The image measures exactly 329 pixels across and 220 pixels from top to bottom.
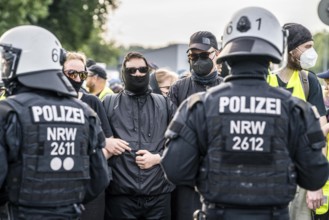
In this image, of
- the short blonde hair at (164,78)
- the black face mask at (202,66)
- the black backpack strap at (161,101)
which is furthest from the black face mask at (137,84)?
the short blonde hair at (164,78)

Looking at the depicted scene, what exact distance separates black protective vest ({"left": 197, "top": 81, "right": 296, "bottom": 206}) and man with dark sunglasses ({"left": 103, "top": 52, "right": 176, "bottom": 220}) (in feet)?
6.86

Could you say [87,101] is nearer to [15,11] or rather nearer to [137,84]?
[137,84]

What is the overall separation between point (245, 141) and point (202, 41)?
276cm

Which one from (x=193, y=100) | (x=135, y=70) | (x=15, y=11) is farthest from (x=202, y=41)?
(x=15, y=11)

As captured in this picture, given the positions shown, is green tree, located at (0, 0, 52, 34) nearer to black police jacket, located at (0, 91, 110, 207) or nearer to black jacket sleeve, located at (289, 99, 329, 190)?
black police jacket, located at (0, 91, 110, 207)

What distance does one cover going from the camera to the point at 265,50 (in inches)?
210

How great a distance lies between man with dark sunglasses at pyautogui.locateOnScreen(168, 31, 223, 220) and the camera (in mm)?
7680

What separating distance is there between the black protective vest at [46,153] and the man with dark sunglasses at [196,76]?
7.53 feet

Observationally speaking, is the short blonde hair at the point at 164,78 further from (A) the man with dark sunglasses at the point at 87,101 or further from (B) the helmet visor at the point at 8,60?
(B) the helmet visor at the point at 8,60

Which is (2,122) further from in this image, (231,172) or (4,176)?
(231,172)

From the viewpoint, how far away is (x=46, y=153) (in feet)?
17.6

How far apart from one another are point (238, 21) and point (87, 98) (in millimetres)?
2464

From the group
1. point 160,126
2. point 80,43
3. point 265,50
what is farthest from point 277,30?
point 80,43

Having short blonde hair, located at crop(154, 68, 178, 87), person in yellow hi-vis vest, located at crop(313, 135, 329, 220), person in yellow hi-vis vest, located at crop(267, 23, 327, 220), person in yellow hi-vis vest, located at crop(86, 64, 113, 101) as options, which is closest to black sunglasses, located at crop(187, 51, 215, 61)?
person in yellow hi-vis vest, located at crop(267, 23, 327, 220)
